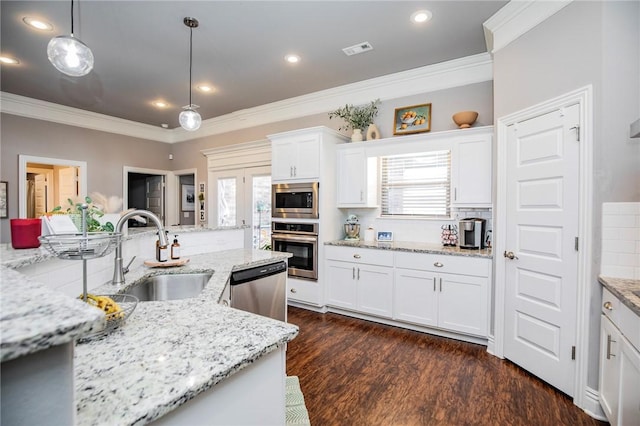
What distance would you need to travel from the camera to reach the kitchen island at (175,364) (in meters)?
0.65

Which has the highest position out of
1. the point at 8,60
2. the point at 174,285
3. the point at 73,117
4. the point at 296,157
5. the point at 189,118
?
the point at 8,60

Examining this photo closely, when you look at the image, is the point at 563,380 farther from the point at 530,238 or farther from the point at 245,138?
the point at 245,138

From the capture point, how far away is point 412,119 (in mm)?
3879

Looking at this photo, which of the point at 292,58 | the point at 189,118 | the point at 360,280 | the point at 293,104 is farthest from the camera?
the point at 293,104

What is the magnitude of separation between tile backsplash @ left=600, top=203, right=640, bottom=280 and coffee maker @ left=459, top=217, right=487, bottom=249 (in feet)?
4.30

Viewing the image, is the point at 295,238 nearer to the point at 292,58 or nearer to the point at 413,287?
the point at 413,287

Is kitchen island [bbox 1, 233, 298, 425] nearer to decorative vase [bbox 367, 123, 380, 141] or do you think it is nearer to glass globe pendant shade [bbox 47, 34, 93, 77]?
glass globe pendant shade [bbox 47, 34, 93, 77]

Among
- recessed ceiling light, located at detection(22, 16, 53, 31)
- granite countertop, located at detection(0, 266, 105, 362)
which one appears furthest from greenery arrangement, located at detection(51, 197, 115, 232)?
recessed ceiling light, located at detection(22, 16, 53, 31)

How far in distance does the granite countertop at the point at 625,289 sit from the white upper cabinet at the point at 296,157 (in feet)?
9.22

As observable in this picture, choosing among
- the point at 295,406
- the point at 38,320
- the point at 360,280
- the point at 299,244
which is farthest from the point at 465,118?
the point at 38,320

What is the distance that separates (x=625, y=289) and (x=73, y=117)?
7.02 meters

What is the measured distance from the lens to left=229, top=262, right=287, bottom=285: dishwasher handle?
237 cm

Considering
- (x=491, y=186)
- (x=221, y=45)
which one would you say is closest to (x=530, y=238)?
(x=491, y=186)

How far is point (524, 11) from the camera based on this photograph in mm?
2502
